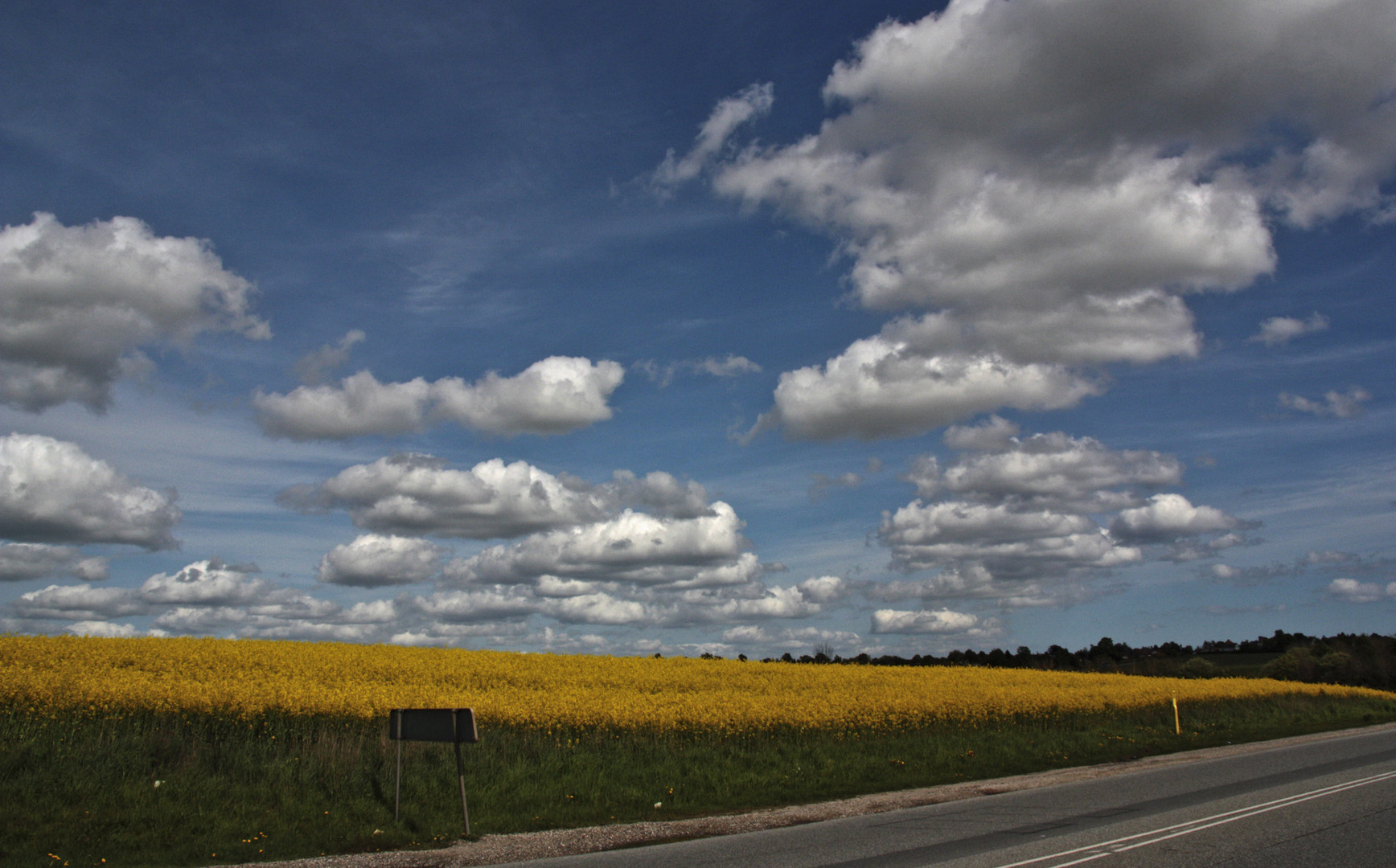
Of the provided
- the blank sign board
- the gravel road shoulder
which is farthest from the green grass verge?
the blank sign board

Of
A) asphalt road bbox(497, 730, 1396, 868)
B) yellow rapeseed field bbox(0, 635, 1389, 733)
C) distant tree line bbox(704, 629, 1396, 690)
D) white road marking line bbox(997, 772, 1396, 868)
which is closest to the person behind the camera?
white road marking line bbox(997, 772, 1396, 868)

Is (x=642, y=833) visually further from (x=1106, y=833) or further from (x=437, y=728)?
(x=1106, y=833)

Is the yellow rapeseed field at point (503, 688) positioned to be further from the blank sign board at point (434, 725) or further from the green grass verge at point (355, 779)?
the blank sign board at point (434, 725)

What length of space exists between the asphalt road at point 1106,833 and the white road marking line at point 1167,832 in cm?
2

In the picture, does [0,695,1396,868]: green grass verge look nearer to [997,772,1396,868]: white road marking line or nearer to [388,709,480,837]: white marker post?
[388,709,480,837]: white marker post

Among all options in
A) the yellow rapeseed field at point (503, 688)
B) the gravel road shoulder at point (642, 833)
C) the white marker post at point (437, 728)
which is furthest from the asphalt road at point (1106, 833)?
the yellow rapeseed field at point (503, 688)

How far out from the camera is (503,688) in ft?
81.0

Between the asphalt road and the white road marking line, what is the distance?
0.06ft

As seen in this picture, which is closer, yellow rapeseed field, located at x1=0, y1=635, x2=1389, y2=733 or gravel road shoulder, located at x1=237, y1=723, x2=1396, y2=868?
gravel road shoulder, located at x1=237, y1=723, x2=1396, y2=868

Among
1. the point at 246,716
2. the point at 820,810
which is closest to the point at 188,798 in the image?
the point at 246,716

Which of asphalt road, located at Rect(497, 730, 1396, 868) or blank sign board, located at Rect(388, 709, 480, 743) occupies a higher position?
blank sign board, located at Rect(388, 709, 480, 743)

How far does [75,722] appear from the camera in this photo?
15953mm

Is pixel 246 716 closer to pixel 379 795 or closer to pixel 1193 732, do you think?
pixel 379 795

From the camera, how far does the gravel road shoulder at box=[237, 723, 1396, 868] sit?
1045cm
